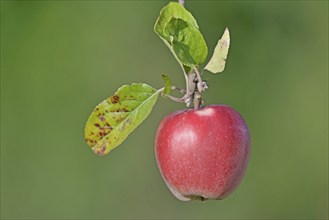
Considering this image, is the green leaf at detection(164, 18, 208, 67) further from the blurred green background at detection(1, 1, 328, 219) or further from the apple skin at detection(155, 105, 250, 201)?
the blurred green background at detection(1, 1, 328, 219)

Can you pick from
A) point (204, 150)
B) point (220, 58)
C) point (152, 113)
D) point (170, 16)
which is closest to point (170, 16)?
point (170, 16)

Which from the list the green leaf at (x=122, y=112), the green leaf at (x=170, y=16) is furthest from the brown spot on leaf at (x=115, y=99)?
the green leaf at (x=170, y=16)

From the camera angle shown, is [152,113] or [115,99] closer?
[115,99]

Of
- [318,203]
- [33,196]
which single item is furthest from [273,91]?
[33,196]

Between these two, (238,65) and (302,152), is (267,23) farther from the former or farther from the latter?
(302,152)

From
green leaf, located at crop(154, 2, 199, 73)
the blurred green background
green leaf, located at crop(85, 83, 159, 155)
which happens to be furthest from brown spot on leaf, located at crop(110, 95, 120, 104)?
the blurred green background

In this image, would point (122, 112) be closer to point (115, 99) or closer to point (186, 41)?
point (115, 99)

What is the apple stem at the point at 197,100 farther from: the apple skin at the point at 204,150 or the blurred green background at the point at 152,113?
the blurred green background at the point at 152,113
